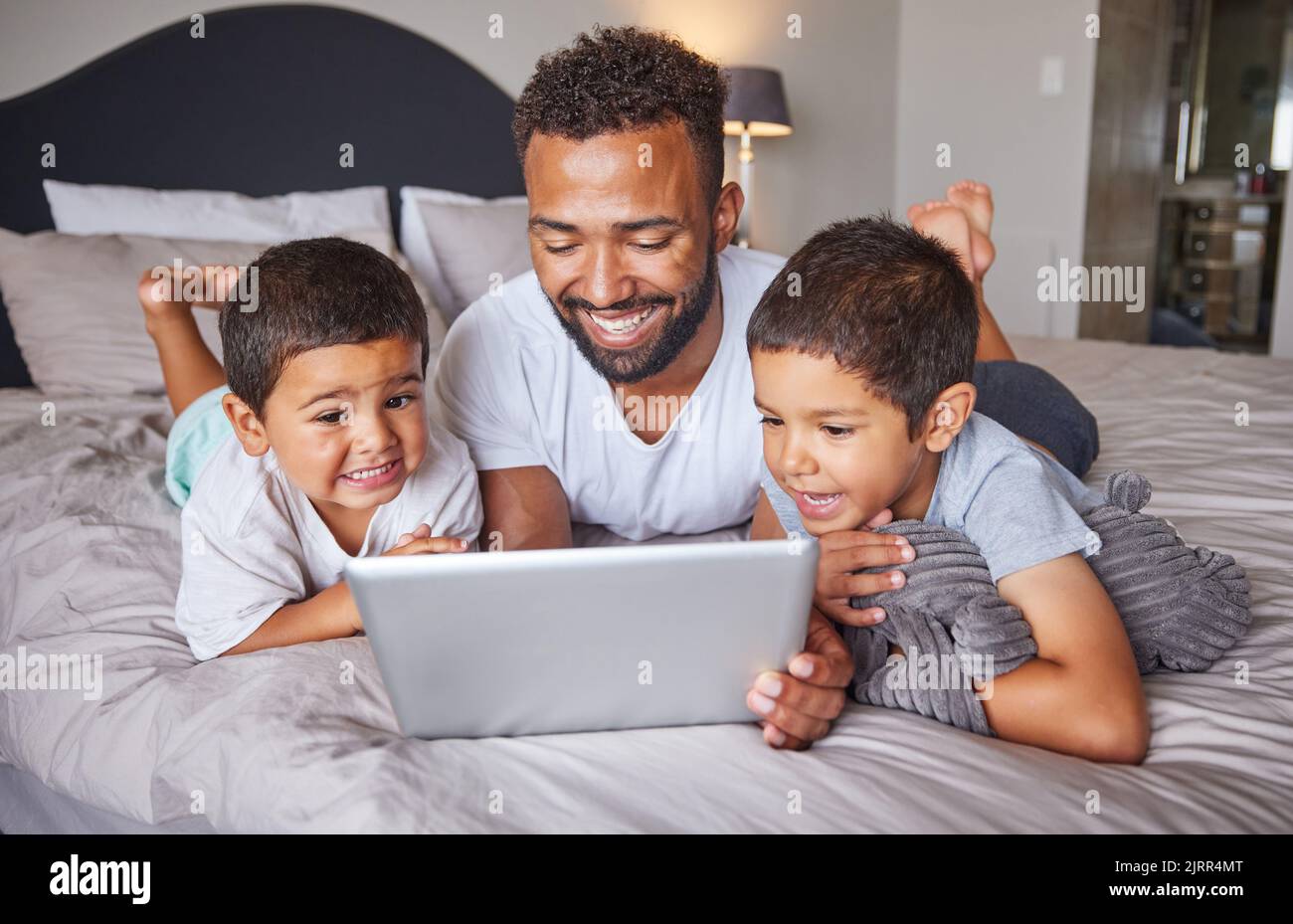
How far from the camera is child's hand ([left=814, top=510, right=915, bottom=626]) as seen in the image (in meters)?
1.14

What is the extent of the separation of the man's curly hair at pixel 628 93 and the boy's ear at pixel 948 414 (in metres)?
0.49

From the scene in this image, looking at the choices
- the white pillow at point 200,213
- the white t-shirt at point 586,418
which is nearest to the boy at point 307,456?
the white t-shirt at point 586,418

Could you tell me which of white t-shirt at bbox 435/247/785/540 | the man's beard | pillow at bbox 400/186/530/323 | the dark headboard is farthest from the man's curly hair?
the dark headboard

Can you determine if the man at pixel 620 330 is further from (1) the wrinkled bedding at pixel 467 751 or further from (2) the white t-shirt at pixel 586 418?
(1) the wrinkled bedding at pixel 467 751

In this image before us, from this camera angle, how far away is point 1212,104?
672cm

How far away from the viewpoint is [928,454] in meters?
1.25

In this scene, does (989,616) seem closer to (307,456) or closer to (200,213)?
(307,456)

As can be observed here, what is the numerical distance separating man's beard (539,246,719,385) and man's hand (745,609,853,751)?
591mm

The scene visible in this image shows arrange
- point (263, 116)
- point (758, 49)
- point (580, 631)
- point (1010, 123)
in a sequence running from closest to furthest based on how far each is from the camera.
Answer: point (580, 631), point (263, 116), point (758, 49), point (1010, 123)

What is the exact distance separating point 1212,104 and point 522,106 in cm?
674

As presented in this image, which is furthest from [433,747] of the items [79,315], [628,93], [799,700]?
[79,315]

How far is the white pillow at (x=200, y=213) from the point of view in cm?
250

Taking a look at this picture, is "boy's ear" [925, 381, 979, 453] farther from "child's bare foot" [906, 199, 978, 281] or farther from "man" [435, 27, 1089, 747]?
"child's bare foot" [906, 199, 978, 281]

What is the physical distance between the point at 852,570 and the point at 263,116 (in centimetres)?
235
